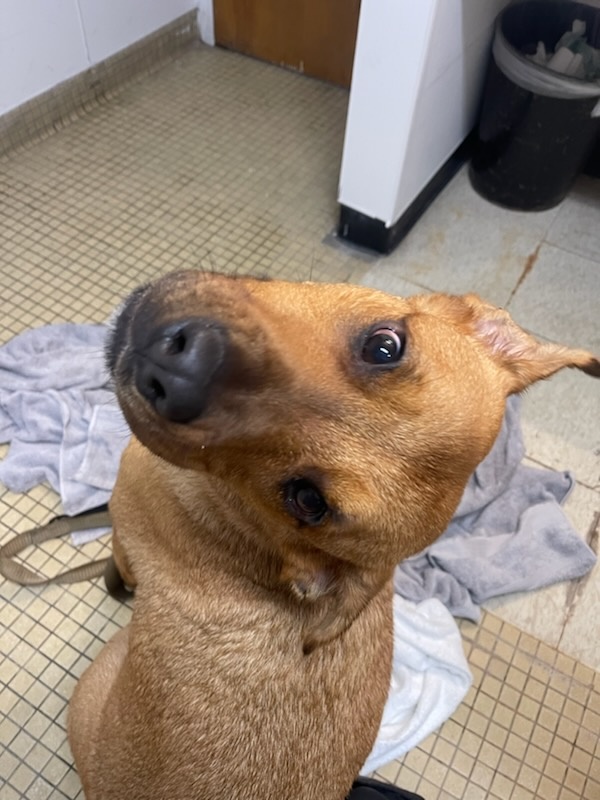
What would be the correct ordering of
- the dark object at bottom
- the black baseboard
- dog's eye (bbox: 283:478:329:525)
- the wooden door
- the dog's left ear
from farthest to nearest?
1. the wooden door
2. the black baseboard
3. the dark object at bottom
4. the dog's left ear
5. dog's eye (bbox: 283:478:329:525)

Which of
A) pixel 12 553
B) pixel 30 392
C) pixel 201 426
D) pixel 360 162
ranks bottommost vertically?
pixel 12 553

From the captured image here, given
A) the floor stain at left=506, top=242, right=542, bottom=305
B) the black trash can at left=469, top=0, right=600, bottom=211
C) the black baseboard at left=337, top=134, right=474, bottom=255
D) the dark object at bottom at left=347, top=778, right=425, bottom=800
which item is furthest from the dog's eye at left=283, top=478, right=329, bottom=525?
the black trash can at left=469, top=0, right=600, bottom=211

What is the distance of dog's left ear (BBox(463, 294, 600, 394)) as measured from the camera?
1.73m

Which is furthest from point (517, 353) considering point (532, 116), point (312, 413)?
point (532, 116)

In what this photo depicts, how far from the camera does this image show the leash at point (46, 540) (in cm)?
248

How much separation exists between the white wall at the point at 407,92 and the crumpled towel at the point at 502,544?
1.43 metres

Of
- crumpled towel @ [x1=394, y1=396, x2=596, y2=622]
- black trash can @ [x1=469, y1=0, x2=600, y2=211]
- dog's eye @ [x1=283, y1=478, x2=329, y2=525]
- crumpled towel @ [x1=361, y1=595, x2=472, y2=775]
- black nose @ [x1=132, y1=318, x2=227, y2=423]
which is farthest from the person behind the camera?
black trash can @ [x1=469, y1=0, x2=600, y2=211]

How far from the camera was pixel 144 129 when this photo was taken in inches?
167

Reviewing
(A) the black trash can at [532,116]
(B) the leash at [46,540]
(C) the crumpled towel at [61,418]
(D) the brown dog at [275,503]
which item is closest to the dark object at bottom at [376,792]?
(D) the brown dog at [275,503]

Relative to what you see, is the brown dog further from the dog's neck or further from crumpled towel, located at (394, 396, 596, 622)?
crumpled towel, located at (394, 396, 596, 622)

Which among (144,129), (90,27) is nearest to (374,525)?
(144,129)

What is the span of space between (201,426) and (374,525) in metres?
0.37

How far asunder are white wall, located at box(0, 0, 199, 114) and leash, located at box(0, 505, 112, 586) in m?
2.58

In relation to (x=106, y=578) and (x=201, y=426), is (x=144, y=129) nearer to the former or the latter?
(x=106, y=578)
